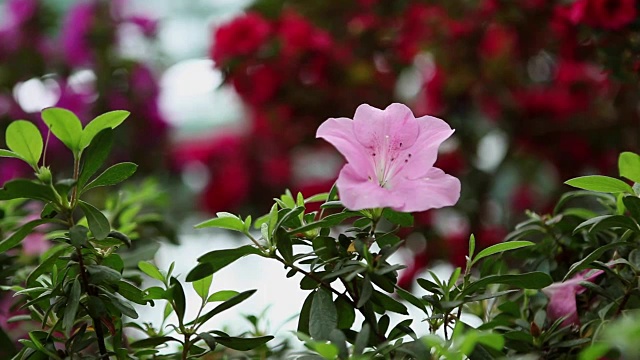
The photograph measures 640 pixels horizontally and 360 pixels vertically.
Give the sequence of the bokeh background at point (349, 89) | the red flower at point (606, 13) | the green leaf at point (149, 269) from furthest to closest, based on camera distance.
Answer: the bokeh background at point (349, 89) < the red flower at point (606, 13) < the green leaf at point (149, 269)

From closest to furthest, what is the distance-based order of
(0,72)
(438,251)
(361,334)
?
1. (361,334)
2. (438,251)
3. (0,72)

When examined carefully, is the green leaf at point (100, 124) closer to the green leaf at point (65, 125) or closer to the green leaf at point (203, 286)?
the green leaf at point (65, 125)

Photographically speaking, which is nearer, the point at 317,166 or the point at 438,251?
the point at 438,251

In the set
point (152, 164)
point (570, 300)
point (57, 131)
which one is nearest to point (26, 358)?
point (57, 131)

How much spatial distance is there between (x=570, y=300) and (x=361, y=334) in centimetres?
22

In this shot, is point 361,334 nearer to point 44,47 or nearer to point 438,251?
point 438,251

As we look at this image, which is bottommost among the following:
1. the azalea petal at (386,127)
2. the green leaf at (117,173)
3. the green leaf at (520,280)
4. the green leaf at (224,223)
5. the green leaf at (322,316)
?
the green leaf at (520,280)

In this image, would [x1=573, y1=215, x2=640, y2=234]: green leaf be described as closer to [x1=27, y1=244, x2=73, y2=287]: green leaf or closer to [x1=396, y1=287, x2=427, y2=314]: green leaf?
[x1=396, y1=287, x2=427, y2=314]: green leaf

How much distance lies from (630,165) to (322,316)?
0.23 m

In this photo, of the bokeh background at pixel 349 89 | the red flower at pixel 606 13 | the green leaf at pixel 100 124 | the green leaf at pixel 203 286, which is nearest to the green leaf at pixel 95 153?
the green leaf at pixel 100 124

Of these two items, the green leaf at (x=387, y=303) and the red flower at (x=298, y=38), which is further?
the red flower at (x=298, y=38)

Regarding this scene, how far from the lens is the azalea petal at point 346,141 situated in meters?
0.46

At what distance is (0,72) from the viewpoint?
4.91 feet

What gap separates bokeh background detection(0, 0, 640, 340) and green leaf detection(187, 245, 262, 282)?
2.63 ft
